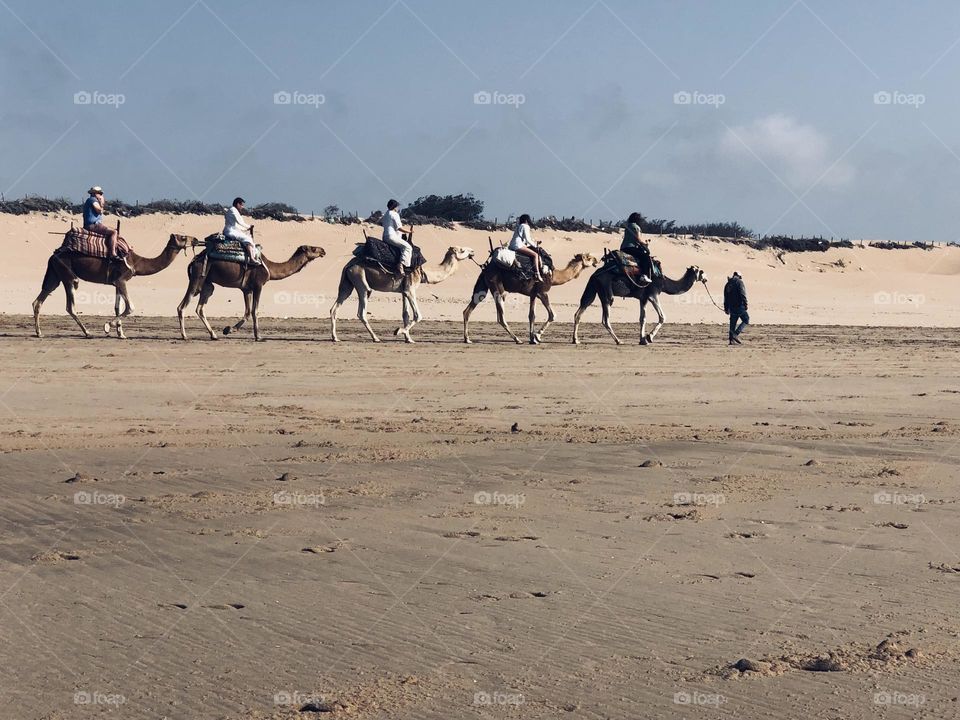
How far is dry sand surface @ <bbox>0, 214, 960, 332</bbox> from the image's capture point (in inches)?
1361

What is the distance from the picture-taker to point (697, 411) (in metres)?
16.5

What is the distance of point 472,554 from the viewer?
847cm

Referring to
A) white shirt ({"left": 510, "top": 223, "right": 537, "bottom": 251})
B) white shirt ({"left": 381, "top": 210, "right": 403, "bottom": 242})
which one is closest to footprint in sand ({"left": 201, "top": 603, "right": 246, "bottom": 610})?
white shirt ({"left": 381, "top": 210, "right": 403, "bottom": 242})

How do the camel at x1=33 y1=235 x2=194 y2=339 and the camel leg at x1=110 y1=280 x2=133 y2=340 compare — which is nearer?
the camel leg at x1=110 y1=280 x2=133 y2=340

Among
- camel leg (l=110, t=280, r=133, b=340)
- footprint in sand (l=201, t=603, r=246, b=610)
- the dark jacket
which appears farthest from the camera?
the dark jacket

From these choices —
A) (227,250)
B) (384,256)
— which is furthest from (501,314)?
(227,250)

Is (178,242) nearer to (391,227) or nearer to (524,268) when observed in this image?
(391,227)

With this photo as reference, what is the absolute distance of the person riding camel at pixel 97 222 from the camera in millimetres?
24484

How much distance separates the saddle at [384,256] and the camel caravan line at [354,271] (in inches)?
0.7

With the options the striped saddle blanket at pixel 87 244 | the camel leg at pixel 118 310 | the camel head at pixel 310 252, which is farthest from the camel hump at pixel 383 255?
the striped saddle blanket at pixel 87 244

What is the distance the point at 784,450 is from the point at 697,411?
140 inches

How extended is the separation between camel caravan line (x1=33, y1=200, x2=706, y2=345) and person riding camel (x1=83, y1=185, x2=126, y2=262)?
0.04 m

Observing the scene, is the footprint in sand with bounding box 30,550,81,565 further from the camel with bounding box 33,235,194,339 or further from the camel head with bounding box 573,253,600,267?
the camel head with bounding box 573,253,600,267

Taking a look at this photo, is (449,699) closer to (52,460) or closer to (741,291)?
(52,460)
